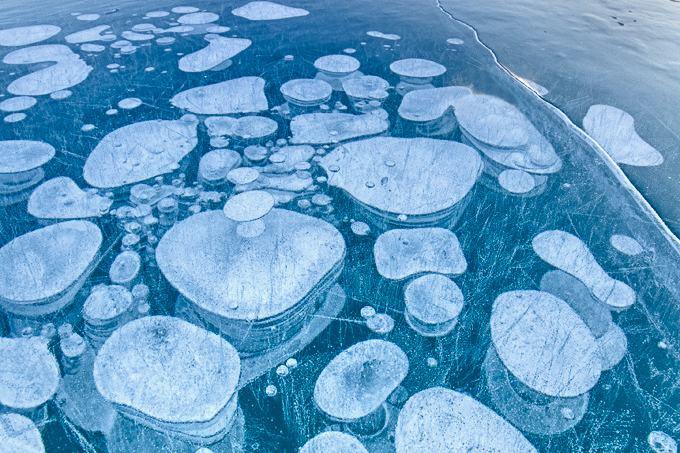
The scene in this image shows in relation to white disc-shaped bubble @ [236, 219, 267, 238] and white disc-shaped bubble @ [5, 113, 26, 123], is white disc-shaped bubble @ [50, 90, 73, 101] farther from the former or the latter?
white disc-shaped bubble @ [236, 219, 267, 238]

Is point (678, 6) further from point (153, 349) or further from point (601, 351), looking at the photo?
point (153, 349)

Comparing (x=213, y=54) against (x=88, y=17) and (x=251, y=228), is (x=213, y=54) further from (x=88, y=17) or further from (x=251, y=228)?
(x=251, y=228)

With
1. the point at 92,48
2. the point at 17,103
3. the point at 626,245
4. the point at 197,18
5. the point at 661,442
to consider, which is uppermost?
the point at 197,18

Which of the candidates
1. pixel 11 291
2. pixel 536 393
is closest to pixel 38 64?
pixel 11 291

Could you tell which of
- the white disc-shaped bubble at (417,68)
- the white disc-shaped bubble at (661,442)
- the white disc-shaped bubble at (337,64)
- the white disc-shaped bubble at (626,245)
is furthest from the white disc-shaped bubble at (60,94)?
the white disc-shaped bubble at (661,442)

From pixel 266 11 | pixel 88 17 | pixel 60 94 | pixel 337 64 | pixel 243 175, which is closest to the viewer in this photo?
pixel 243 175

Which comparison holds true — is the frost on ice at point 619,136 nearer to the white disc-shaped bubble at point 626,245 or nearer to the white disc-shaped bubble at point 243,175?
the white disc-shaped bubble at point 626,245

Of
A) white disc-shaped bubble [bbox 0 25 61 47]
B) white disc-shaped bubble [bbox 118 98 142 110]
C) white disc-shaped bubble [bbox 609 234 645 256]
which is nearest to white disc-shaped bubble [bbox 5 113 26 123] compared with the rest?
white disc-shaped bubble [bbox 118 98 142 110]

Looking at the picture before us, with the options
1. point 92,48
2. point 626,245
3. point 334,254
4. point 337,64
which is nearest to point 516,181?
point 626,245
